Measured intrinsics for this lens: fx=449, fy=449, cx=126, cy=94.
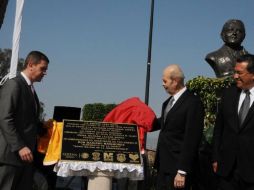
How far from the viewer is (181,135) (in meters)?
4.76

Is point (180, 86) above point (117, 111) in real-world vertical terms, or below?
above

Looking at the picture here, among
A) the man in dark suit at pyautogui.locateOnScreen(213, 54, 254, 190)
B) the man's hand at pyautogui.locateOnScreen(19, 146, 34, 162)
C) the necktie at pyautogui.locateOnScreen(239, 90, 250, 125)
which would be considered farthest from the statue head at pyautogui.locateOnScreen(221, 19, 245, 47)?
the man's hand at pyautogui.locateOnScreen(19, 146, 34, 162)

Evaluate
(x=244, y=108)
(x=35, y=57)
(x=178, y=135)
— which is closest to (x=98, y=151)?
(x=178, y=135)

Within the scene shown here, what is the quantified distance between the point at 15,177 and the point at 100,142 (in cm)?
117

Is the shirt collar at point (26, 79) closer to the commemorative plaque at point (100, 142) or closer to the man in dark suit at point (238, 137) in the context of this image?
the commemorative plaque at point (100, 142)

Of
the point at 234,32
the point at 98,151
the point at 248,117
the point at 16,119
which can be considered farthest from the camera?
the point at 234,32

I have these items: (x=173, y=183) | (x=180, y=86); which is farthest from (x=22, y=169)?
(x=180, y=86)

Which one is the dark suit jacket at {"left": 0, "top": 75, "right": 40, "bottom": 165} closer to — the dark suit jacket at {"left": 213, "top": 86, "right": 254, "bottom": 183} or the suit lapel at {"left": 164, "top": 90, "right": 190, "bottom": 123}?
the suit lapel at {"left": 164, "top": 90, "right": 190, "bottom": 123}

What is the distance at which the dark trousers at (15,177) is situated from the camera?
4.64 m

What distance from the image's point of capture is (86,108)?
63.2 ft

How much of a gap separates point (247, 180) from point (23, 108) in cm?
237

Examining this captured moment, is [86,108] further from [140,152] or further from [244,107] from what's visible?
[244,107]

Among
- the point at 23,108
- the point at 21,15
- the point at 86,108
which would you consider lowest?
the point at 86,108

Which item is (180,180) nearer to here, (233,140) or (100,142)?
(233,140)
